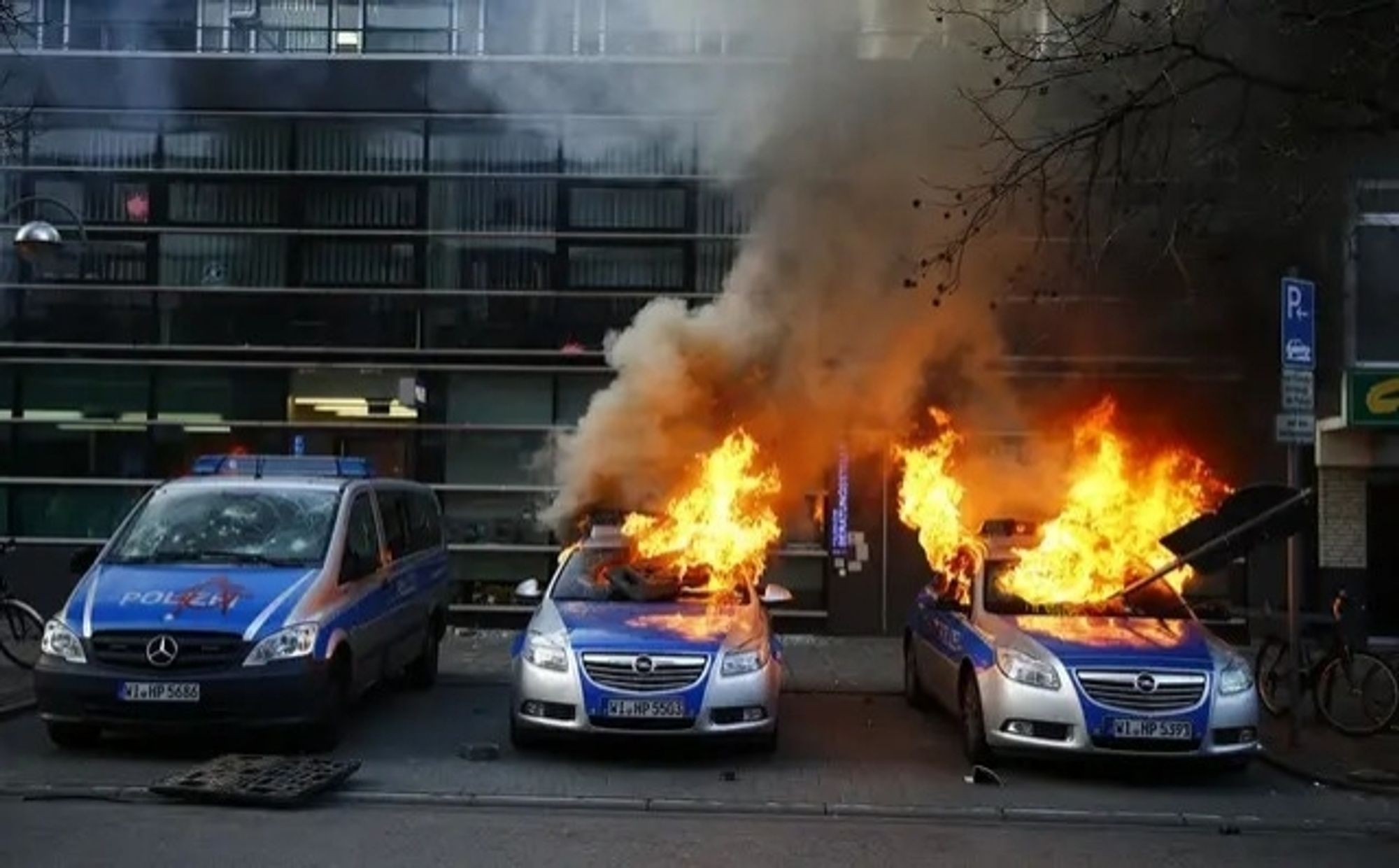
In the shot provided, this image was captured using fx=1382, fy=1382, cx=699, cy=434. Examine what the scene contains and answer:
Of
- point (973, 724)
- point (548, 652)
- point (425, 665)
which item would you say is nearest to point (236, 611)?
point (548, 652)

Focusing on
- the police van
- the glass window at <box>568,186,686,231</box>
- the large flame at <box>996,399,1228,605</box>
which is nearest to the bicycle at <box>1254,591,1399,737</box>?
the large flame at <box>996,399,1228,605</box>

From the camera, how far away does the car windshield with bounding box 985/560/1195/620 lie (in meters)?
9.20

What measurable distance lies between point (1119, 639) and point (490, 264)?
31.2 ft

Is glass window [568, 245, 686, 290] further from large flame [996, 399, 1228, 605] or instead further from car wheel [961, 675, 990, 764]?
car wheel [961, 675, 990, 764]

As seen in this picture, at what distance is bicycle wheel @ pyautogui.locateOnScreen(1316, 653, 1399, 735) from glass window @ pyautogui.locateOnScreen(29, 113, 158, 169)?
13456 mm

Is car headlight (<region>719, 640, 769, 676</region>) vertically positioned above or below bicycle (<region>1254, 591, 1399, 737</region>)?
above

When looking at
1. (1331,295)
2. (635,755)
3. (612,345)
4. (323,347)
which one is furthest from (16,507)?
(1331,295)

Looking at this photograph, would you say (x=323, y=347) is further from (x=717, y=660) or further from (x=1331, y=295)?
(x=1331, y=295)

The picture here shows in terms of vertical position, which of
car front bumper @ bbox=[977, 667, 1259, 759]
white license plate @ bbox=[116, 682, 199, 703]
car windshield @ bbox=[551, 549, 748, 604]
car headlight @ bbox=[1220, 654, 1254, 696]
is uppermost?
car windshield @ bbox=[551, 549, 748, 604]

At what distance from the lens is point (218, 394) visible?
635 inches

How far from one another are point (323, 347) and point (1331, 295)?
1062 centimetres

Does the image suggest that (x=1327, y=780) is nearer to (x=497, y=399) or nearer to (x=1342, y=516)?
(x=1342, y=516)

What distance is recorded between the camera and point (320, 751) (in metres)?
8.59

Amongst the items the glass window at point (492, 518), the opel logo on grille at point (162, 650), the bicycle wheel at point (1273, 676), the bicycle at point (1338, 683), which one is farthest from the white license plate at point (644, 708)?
the glass window at point (492, 518)
